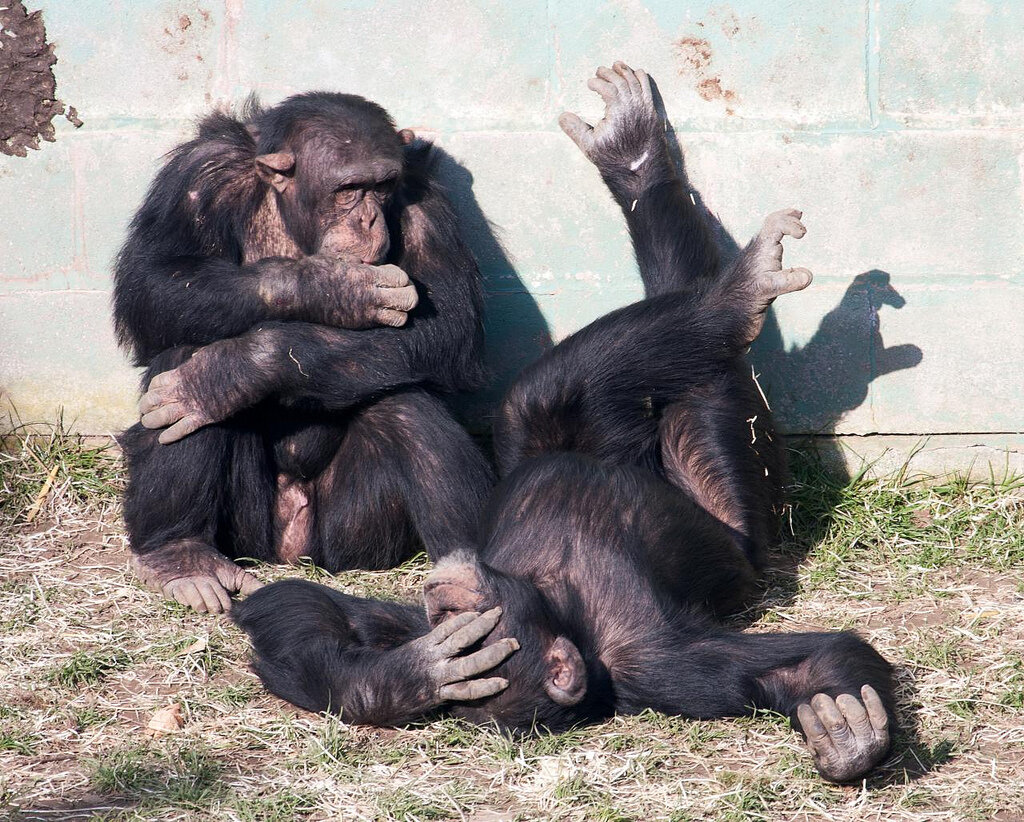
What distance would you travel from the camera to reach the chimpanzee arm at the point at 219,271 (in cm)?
468

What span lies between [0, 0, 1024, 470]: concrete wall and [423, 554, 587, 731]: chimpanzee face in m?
2.29

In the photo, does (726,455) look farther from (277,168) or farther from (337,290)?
(277,168)

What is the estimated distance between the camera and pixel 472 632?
3.25m

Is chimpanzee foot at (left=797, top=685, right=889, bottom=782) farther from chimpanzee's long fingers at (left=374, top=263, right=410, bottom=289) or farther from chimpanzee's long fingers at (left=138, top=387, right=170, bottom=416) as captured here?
chimpanzee's long fingers at (left=138, top=387, right=170, bottom=416)

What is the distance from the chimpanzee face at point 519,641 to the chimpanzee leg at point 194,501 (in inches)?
59.2

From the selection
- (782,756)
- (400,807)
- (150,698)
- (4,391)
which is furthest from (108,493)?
(782,756)

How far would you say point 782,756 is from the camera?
338 cm

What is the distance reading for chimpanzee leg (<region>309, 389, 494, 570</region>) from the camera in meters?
4.75

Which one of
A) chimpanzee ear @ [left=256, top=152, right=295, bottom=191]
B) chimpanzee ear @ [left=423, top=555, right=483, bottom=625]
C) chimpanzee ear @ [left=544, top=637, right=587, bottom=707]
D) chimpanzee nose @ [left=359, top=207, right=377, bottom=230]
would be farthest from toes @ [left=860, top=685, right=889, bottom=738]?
chimpanzee ear @ [left=256, top=152, right=295, bottom=191]

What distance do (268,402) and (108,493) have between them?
43.4 inches

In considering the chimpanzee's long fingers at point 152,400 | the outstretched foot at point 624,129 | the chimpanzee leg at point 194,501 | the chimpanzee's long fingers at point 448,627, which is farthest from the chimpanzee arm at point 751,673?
the outstretched foot at point 624,129

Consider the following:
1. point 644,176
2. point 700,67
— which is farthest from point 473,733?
point 700,67

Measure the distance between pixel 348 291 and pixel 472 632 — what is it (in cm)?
186

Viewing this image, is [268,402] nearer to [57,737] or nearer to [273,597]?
[273,597]
